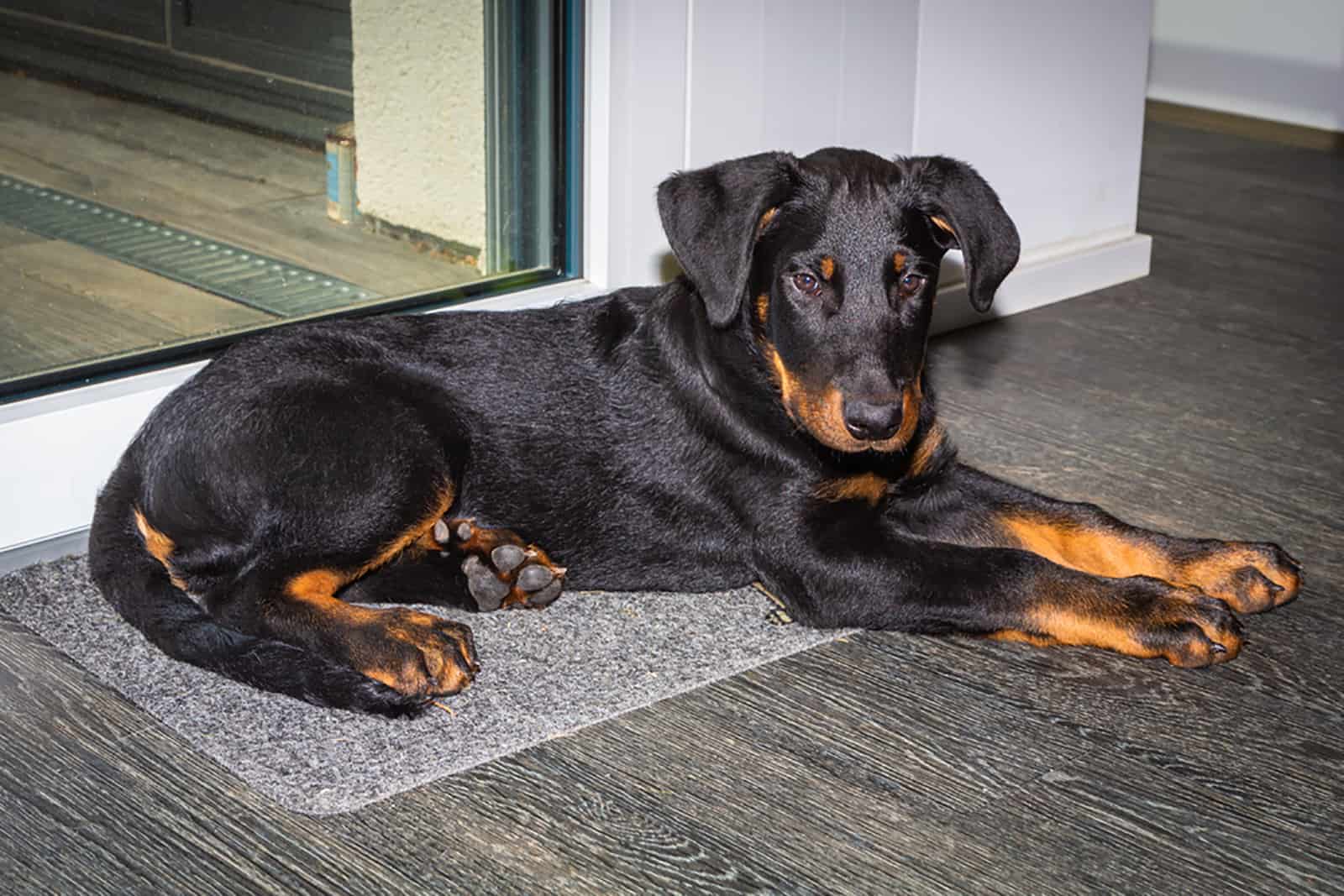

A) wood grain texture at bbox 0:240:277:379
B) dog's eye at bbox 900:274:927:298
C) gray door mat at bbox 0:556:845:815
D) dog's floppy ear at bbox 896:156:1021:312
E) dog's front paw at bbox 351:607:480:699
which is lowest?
gray door mat at bbox 0:556:845:815

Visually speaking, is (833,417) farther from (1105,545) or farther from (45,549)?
(45,549)

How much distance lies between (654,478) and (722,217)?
538mm

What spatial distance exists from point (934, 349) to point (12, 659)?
2.63 meters

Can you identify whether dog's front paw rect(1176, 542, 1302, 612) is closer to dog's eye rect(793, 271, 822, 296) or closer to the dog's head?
the dog's head

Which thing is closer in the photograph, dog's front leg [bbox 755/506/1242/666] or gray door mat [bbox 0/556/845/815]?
gray door mat [bbox 0/556/845/815]

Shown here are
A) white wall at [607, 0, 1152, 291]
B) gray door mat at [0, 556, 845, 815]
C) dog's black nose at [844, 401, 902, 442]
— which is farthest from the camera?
white wall at [607, 0, 1152, 291]

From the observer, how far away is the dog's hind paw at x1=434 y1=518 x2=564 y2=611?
2947 mm

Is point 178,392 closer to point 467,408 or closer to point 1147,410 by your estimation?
point 467,408

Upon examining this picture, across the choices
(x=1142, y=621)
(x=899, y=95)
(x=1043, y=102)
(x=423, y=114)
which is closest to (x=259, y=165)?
(x=423, y=114)

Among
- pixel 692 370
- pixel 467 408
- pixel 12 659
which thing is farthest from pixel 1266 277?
pixel 12 659

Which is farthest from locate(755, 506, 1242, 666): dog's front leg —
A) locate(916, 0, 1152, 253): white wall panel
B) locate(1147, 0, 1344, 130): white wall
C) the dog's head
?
locate(1147, 0, 1344, 130): white wall

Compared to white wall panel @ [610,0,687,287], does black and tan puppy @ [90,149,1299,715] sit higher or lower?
lower

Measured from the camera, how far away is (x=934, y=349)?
178 inches

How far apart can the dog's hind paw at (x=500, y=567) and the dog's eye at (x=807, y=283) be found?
69 cm
